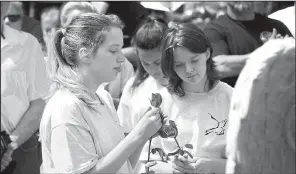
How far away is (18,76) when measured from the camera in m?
2.73

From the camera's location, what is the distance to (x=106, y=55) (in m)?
2.37

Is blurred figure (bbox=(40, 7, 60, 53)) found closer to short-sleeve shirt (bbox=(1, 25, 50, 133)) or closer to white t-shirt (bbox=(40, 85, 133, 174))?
short-sleeve shirt (bbox=(1, 25, 50, 133))

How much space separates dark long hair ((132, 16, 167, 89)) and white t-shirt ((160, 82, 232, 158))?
478 millimetres

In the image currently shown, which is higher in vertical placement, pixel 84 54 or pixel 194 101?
pixel 84 54

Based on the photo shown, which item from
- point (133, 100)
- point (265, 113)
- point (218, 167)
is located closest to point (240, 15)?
point (133, 100)

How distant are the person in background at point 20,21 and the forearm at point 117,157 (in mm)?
1377

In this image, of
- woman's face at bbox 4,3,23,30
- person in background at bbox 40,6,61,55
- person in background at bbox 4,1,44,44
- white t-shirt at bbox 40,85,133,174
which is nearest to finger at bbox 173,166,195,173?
white t-shirt at bbox 40,85,133,174

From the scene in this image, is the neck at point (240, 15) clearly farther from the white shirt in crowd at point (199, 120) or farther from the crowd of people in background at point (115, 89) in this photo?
the white shirt in crowd at point (199, 120)

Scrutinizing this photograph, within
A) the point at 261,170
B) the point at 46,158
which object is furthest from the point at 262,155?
the point at 46,158

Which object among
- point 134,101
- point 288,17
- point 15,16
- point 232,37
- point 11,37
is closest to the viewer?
point 288,17

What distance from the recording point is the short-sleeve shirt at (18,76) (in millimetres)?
2699

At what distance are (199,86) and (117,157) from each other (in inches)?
32.4

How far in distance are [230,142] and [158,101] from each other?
82 centimetres

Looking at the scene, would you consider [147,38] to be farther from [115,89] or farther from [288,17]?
[288,17]
